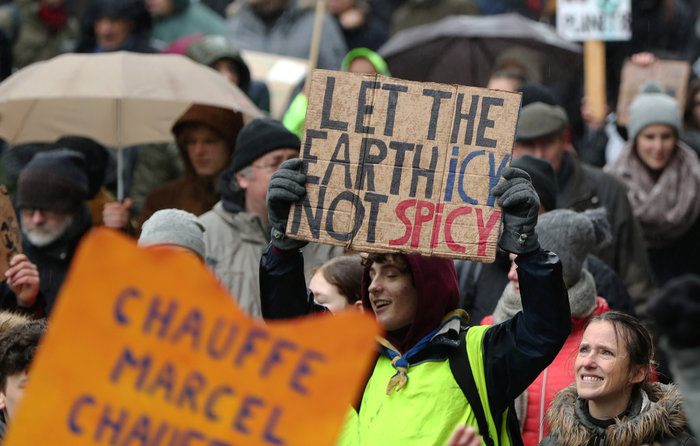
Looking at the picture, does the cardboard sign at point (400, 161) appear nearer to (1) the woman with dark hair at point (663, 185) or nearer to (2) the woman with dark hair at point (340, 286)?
(2) the woman with dark hair at point (340, 286)

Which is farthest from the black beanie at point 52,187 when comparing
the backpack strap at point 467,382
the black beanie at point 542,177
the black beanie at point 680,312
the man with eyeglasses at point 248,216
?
the black beanie at point 680,312

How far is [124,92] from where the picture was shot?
689 cm

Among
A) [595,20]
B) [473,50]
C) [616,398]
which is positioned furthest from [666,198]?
[616,398]

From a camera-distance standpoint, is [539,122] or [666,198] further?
[666,198]

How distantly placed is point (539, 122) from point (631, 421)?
3.12 meters

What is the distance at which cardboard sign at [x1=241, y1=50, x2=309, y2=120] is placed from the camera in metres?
9.58

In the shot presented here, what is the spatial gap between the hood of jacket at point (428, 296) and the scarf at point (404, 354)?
0.12 ft

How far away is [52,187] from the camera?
670 cm

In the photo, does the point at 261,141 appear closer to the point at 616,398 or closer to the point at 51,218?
the point at 51,218

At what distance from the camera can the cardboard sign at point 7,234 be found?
5625mm

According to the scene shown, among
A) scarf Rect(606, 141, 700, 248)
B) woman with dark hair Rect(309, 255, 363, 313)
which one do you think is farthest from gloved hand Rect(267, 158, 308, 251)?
scarf Rect(606, 141, 700, 248)

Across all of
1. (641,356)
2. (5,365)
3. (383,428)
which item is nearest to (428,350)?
(383,428)

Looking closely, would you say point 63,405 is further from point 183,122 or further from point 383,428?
point 183,122

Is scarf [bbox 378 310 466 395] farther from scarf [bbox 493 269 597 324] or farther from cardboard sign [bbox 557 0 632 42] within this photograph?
cardboard sign [bbox 557 0 632 42]
